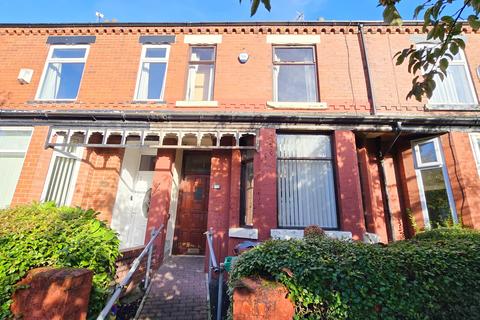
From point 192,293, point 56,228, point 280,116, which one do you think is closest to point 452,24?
point 280,116

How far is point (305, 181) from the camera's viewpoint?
21.2 feet

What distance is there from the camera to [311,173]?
257 inches

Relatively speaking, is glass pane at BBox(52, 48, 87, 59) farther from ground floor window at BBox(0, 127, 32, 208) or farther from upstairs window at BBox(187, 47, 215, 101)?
upstairs window at BBox(187, 47, 215, 101)

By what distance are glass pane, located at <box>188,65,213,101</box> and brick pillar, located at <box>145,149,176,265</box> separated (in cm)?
212

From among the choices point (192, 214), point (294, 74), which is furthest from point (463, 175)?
point (192, 214)

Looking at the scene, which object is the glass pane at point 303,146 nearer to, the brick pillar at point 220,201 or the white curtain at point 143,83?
the brick pillar at point 220,201

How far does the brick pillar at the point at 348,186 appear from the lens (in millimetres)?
5891

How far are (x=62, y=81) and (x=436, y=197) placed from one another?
12.7 metres

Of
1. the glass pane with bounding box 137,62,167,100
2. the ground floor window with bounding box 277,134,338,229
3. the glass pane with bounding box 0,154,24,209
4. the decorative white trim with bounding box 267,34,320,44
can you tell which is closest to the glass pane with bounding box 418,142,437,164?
the ground floor window with bounding box 277,134,338,229

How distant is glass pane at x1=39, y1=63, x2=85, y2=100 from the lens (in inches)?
310

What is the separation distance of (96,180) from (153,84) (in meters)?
3.72

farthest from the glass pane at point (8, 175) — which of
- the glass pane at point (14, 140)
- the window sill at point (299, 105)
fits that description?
the window sill at point (299, 105)

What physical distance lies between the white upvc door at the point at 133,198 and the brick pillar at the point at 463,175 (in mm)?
9276

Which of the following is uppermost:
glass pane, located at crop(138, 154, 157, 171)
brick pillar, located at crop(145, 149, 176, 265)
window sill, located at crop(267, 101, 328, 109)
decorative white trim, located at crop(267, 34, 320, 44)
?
decorative white trim, located at crop(267, 34, 320, 44)
